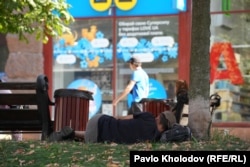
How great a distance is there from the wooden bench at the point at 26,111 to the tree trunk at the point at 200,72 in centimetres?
208

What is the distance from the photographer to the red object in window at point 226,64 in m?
13.5

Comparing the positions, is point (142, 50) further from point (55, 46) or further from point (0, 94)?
point (0, 94)

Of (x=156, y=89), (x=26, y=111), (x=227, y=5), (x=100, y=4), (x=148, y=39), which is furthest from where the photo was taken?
(x=100, y=4)

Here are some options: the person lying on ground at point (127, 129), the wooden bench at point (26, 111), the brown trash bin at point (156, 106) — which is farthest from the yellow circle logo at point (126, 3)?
the person lying on ground at point (127, 129)

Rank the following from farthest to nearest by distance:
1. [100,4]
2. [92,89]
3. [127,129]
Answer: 1. [92,89]
2. [100,4]
3. [127,129]

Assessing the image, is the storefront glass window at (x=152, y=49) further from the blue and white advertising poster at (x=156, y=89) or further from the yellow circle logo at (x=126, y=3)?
the yellow circle logo at (x=126, y=3)

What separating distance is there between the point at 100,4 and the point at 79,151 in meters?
Answer: 7.33

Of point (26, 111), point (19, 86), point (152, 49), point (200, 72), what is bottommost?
point (26, 111)

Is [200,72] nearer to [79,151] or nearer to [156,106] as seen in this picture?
[79,151]

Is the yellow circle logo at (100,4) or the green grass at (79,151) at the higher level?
the yellow circle logo at (100,4)

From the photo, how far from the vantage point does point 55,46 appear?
47.6 feet

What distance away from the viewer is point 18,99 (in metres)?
9.38

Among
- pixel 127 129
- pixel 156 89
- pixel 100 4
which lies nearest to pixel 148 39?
pixel 156 89

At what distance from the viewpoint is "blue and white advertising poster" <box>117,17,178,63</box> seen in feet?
45.3
